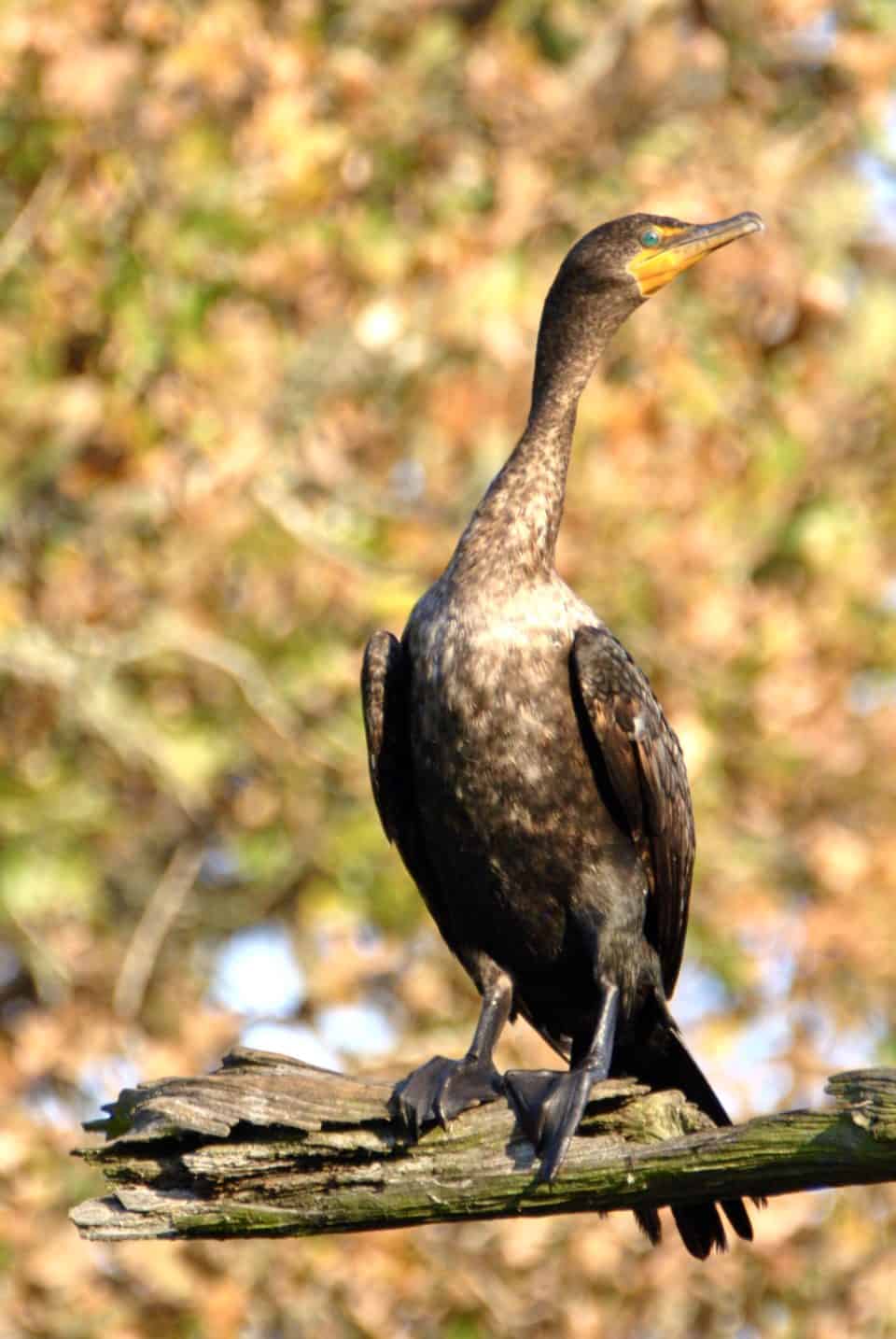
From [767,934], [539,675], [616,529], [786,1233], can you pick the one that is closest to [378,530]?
[616,529]

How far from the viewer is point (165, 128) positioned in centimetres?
999

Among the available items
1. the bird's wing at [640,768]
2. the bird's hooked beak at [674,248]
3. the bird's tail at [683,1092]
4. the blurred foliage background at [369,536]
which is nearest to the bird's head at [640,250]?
the bird's hooked beak at [674,248]

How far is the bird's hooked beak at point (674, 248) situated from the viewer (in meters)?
6.17

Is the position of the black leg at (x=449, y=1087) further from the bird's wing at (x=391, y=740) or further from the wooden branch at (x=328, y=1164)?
the bird's wing at (x=391, y=740)

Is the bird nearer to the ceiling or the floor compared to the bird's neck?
nearer to the floor

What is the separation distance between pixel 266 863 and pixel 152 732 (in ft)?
3.51

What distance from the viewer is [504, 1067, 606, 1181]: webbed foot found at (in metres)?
4.74

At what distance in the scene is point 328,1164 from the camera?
4824 mm

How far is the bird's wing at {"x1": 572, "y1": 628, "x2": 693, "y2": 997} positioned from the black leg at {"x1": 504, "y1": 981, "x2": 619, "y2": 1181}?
608 millimetres

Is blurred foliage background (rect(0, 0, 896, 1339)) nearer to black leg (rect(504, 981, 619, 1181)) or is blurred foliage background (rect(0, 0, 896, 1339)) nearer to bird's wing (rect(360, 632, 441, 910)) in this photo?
bird's wing (rect(360, 632, 441, 910))

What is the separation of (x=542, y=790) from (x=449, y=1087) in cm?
88

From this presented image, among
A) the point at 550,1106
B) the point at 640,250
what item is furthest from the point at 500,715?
the point at 640,250

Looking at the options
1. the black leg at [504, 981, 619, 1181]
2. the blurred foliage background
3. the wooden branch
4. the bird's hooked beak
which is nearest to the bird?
the black leg at [504, 981, 619, 1181]

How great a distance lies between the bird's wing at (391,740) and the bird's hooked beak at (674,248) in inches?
49.1
